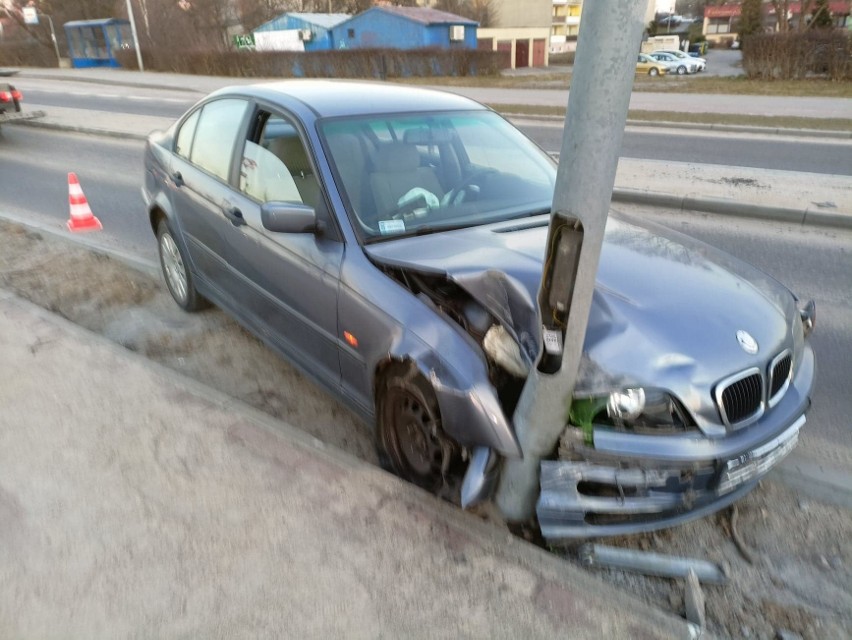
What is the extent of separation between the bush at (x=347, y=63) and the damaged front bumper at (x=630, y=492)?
30732 mm

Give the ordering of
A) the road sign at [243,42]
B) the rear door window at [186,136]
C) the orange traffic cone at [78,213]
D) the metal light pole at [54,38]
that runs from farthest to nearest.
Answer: the metal light pole at [54,38] → the road sign at [243,42] → the orange traffic cone at [78,213] → the rear door window at [186,136]

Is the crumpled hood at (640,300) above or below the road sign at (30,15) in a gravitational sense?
below

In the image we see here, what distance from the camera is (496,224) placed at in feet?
11.3

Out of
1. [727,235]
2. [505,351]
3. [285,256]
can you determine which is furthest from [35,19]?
[505,351]

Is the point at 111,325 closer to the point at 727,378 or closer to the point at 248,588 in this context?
the point at 248,588

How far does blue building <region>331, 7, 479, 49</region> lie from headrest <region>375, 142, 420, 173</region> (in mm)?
36805

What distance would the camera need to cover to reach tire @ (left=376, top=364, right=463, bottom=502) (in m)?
2.78

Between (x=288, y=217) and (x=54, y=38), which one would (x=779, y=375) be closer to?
(x=288, y=217)

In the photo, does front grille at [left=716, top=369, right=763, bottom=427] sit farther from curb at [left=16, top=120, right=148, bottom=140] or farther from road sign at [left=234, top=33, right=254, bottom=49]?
road sign at [left=234, top=33, right=254, bottom=49]

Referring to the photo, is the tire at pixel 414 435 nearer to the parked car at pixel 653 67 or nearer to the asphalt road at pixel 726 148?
the asphalt road at pixel 726 148

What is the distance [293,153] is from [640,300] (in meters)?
2.05

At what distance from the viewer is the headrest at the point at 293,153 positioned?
3.54 metres

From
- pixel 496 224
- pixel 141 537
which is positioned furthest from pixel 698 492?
pixel 141 537

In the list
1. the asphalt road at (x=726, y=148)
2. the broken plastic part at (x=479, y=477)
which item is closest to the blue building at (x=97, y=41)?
the asphalt road at (x=726, y=148)
